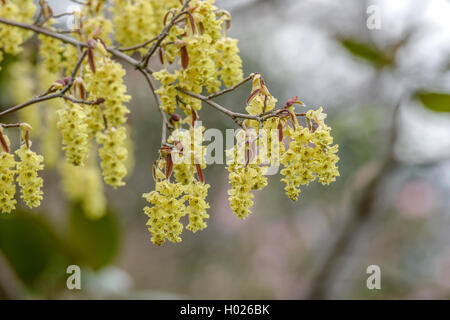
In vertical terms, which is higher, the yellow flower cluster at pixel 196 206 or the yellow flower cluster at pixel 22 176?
the yellow flower cluster at pixel 22 176

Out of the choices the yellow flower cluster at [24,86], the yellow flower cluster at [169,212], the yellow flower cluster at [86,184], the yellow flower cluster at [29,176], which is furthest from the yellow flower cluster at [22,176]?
the yellow flower cluster at [86,184]

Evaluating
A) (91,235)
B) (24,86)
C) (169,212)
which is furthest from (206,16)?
(91,235)

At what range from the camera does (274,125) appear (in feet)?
3.52

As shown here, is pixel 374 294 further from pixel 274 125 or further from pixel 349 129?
pixel 274 125

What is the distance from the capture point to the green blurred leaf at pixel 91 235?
2952 mm

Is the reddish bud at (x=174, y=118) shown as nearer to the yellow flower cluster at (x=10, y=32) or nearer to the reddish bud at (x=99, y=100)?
the reddish bud at (x=99, y=100)

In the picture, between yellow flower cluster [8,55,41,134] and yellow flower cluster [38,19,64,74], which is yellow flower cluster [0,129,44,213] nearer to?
yellow flower cluster [38,19,64,74]

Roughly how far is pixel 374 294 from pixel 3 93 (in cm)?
433

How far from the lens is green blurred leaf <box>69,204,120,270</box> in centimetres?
295

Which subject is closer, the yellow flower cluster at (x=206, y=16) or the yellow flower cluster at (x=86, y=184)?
the yellow flower cluster at (x=206, y=16)

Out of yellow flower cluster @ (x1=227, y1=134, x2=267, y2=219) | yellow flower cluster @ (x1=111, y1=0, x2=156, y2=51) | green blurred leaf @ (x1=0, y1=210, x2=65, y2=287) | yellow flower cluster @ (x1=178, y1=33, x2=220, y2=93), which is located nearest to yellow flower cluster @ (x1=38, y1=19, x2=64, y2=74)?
yellow flower cluster @ (x1=111, y1=0, x2=156, y2=51)

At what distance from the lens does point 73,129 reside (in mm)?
1056

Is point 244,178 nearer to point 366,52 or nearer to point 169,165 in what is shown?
point 169,165

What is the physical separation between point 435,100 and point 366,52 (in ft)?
1.51
